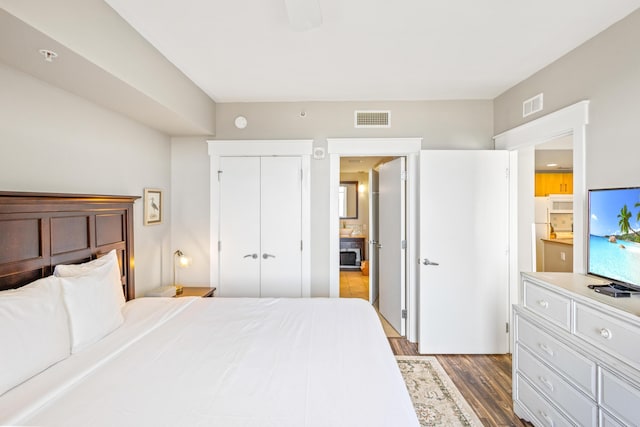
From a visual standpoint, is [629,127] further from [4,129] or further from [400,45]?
[4,129]

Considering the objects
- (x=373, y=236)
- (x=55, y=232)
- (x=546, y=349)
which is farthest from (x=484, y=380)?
(x=55, y=232)

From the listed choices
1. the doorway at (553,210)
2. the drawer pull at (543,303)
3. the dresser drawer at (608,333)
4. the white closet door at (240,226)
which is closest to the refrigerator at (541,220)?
the doorway at (553,210)

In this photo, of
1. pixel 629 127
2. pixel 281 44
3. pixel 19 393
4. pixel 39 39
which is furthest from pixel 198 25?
pixel 629 127

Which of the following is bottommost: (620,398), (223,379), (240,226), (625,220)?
(620,398)

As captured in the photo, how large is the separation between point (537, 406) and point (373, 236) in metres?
2.54

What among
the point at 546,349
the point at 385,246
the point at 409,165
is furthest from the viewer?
the point at 385,246

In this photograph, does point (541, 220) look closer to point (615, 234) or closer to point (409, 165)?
point (409, 165)

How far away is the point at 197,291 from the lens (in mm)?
3021

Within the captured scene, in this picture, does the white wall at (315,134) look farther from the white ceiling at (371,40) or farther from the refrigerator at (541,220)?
the refrigerator at (541,220)

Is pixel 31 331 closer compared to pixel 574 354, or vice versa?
pixel 31 331

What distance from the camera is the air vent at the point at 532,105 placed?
8.20 ft

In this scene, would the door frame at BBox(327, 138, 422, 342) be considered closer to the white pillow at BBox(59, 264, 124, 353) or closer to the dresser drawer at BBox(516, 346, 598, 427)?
the dresser drawer at BBox(516, 346, 598, 427)

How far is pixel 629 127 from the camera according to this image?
5.69 ft

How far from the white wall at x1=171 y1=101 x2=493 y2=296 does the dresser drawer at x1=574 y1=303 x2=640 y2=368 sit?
210 centimetres
